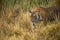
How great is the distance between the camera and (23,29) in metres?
1.47

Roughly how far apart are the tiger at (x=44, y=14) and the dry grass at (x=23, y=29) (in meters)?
0.04

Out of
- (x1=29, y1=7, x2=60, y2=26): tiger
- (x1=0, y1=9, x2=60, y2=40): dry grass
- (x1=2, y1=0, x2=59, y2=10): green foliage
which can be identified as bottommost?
(x1=0, y1=9, x2=60, y2=40): dry grass

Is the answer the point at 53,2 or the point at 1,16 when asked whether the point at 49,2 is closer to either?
the point at 53,2

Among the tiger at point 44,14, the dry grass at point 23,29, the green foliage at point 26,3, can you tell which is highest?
the green foliage at point 26,3

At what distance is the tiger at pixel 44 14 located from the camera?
144 cm

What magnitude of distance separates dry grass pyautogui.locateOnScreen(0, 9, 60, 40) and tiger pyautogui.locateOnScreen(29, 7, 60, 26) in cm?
4

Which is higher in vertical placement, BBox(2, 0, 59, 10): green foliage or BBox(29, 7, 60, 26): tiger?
BBox(2, 0, 59, 10): green foliage

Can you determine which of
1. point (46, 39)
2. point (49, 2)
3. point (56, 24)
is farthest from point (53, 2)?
point (46, 39)

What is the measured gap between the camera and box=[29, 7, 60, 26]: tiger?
1440 millimetres

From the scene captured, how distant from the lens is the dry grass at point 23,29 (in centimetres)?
143

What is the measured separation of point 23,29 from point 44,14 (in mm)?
219

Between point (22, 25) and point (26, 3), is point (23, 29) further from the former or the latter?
point (26, 3)

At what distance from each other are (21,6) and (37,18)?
0.57 feet

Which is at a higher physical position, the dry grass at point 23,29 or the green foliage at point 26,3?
the green foliage at point 26,3
